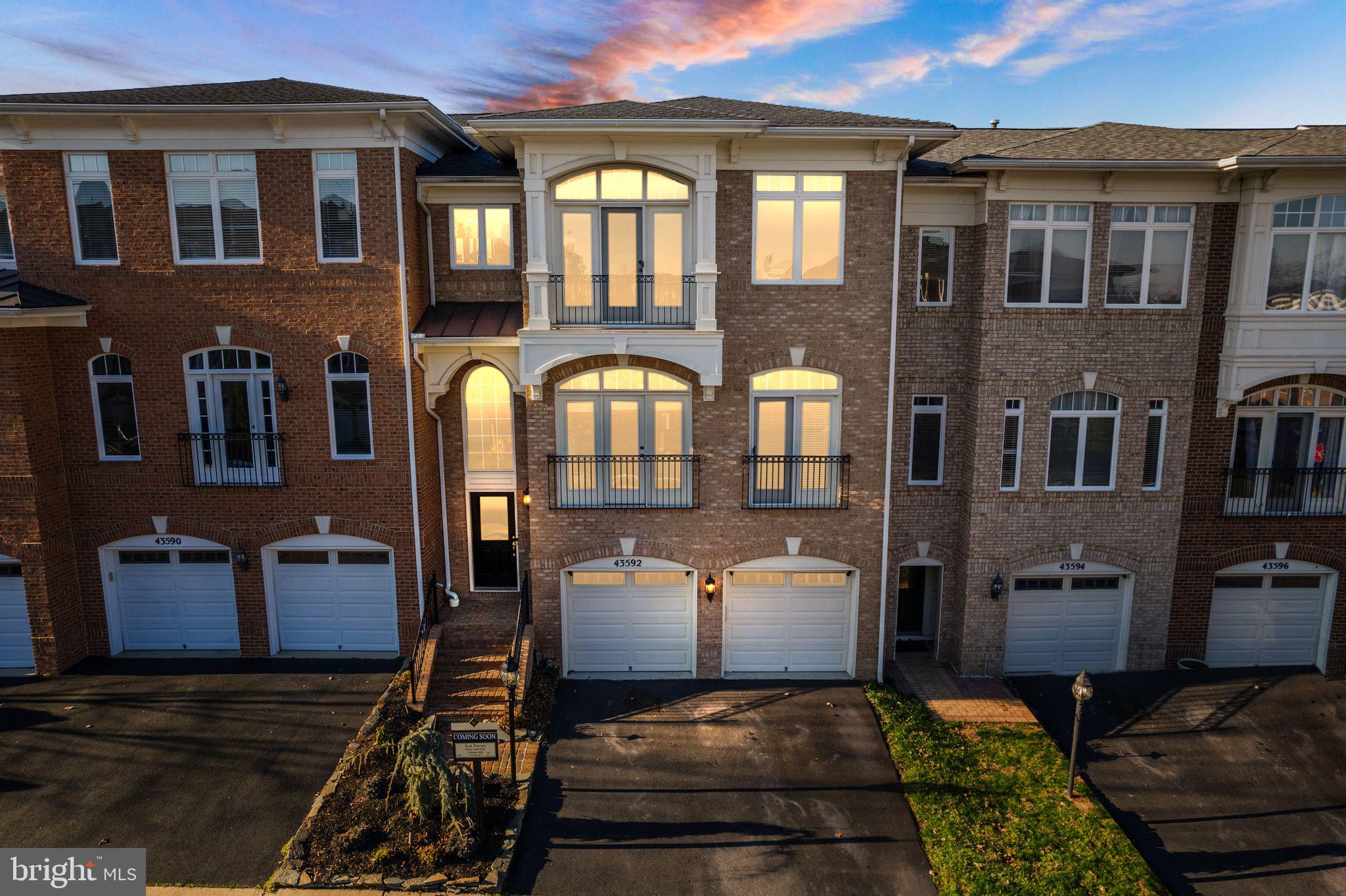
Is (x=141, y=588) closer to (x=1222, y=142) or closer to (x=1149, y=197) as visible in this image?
(x=1149, y=197)

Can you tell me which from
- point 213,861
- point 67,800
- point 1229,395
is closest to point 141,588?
point 67,800

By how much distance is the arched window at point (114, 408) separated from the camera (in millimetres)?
13711

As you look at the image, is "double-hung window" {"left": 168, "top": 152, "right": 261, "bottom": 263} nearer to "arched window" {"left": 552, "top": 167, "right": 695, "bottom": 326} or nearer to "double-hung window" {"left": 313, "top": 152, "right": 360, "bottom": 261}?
"double-hung window" {"left": 313, "top": 152, "right": 360, "bottom": 261}

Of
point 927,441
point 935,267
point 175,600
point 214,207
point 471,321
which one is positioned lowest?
point 175,600

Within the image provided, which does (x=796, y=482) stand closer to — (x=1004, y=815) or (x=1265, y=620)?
(x=1004, y=815)

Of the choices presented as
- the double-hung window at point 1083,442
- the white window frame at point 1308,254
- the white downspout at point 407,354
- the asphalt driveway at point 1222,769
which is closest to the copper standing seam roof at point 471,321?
the white downspout at point 407,354

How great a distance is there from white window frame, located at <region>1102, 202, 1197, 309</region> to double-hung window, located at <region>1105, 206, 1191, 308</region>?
12mm

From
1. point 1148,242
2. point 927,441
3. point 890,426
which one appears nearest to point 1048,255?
point 1148,242

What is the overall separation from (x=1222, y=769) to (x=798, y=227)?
421 inches

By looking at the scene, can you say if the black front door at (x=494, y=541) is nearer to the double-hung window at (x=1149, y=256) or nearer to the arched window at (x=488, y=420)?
the arched window at (x=488, y=420)

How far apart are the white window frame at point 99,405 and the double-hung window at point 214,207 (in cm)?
244

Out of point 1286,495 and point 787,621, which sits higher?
point 1286,495

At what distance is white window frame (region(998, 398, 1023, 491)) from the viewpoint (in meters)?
13.5

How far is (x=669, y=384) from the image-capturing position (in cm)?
1323
